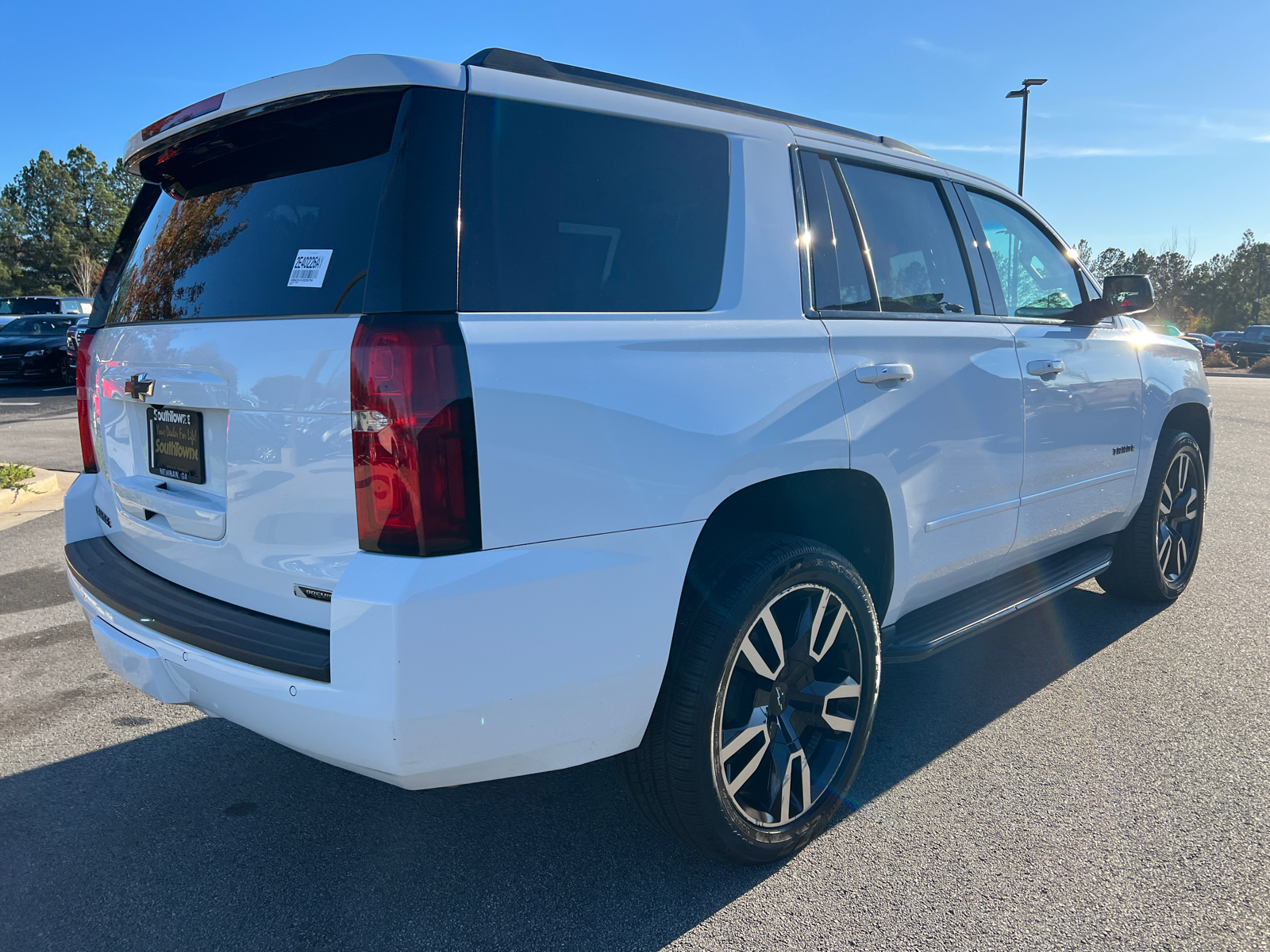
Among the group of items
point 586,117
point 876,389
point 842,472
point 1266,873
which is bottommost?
point 1266,873

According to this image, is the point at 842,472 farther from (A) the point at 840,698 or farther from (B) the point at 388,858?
(B) the point at 388,858

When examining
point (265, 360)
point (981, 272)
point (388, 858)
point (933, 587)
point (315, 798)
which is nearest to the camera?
point (265, 360)

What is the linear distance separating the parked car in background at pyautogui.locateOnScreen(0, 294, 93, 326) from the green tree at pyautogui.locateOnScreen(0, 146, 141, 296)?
45024mm

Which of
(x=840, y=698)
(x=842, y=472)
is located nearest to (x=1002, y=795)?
(x=840, y=698)

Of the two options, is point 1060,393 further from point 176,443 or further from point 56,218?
point 56,218

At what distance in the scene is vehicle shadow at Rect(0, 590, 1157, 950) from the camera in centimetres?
231

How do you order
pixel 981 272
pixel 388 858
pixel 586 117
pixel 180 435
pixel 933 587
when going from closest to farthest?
pixel 586 117 < pixel 180 435 < pixel 388 858 < pixel 933 587 < pixel 981 272

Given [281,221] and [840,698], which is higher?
[281,221]

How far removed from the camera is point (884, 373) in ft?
9.18

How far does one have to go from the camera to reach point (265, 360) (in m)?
2.12

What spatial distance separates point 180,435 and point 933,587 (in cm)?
240

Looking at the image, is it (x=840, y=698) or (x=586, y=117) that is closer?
(x=586, y=117)

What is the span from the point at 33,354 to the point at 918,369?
861 inches

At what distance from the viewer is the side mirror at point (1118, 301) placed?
3965mm
